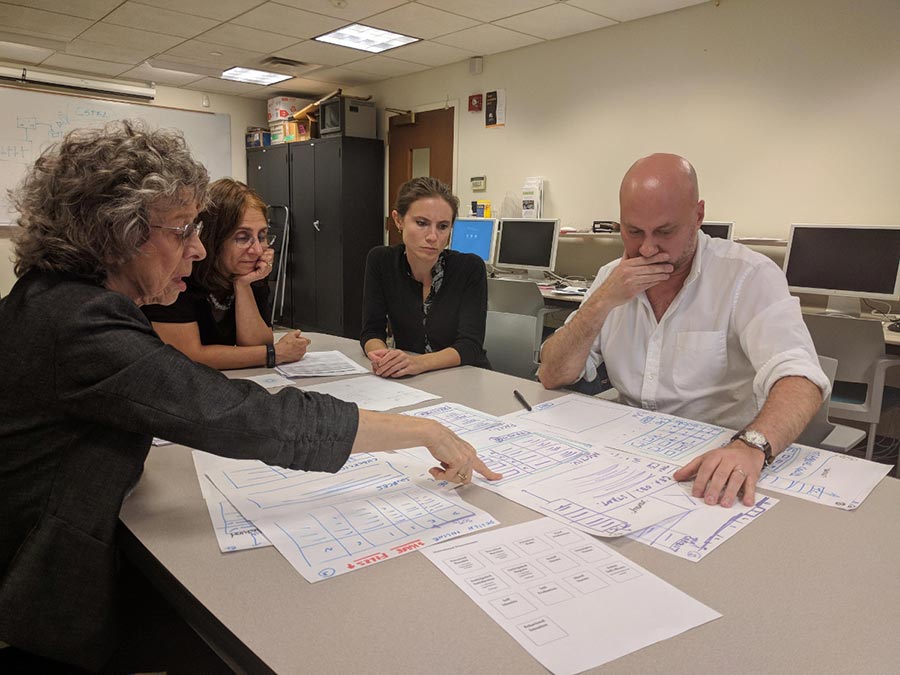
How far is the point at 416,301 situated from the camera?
2287mm

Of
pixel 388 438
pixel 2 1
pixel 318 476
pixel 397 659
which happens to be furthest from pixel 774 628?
pixel 2 1

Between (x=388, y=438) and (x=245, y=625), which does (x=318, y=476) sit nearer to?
(x=388, y=438)

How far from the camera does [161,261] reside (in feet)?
3.24

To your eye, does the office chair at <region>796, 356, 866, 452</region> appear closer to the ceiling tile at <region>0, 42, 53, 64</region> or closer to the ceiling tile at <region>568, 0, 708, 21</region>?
the ceiling tile at <region>568, 0, 708, 21</region>

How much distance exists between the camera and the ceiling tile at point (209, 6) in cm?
398

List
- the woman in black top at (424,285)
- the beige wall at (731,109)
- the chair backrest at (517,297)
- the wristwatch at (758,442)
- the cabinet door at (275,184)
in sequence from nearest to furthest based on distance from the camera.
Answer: the wristwatch at (758,442) < the woman in black top at (424,285) < the beige wall at (731,109) < the chair backrest at (517,297) < the cabinet door at (275,184)

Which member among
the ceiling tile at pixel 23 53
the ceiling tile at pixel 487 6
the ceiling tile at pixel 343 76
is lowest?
the ceiling tile at pixel 487 6

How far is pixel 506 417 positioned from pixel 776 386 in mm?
567

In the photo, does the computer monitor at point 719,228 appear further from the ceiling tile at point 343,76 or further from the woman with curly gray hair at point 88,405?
the ceiling tile at point 343,76

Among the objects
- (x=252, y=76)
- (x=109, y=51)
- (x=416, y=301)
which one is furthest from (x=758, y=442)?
(x=252, y=76)

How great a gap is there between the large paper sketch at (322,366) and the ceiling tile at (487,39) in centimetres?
325

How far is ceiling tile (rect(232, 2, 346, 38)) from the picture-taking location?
4133 mm

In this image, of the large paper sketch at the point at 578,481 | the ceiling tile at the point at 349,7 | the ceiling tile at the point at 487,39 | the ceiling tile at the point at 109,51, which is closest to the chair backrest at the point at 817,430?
the large paper sketch at the point at 578,481

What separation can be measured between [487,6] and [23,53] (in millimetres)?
4413
